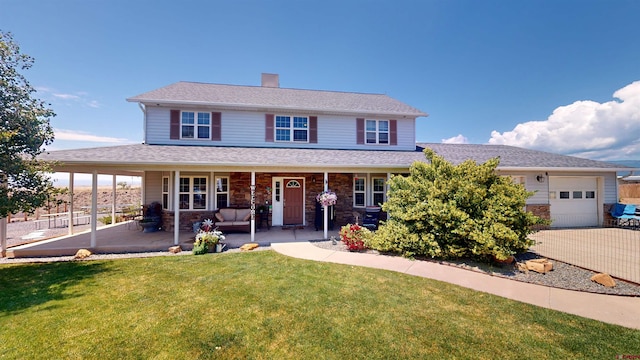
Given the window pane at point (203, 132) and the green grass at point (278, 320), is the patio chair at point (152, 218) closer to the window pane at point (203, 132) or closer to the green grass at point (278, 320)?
the window pane at point (203, 132)

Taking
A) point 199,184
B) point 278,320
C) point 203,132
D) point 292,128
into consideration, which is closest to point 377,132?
point 292,128

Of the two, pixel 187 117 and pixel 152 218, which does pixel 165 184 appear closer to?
pixel 152 218

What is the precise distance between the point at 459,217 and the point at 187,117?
37.9ft

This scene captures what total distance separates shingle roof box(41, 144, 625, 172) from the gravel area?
4.12 meters

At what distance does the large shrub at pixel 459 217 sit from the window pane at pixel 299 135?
19.8ft

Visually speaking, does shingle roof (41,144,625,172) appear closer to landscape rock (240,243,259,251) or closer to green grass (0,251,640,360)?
landscape rock (240,243,259,251)

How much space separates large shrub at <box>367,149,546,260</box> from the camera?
6301 mm

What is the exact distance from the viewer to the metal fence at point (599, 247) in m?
6.10

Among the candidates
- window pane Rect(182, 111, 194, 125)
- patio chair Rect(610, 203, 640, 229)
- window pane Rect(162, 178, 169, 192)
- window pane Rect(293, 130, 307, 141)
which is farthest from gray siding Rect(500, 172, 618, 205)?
window pane Rect(162, 178, 169, 192)

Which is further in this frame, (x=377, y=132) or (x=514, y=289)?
(x=377, y=132)

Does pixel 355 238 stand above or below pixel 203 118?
below

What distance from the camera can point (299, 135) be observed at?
12.0 m

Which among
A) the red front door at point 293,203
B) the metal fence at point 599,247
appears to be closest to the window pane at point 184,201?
the red front door at point 293,203

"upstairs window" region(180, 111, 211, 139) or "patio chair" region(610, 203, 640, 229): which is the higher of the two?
"upstairs window" region(180, 111, 211, 139)
